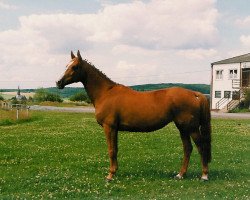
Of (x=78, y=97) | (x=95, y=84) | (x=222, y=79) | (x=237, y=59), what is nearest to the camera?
(x=95, y=84)

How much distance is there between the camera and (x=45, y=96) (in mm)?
119875

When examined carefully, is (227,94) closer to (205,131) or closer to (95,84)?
(205,131)

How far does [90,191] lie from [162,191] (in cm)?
207

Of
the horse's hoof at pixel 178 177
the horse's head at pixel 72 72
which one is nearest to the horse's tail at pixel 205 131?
the horse's hoof at pixel 178 177

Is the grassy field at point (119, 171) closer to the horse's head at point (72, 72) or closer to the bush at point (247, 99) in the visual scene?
the horse's head at point (72, 72)

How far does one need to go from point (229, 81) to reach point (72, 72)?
239 feet

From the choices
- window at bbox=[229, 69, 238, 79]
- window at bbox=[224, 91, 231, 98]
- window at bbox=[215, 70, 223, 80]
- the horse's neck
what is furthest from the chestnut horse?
window at bbox=[215, 70, 223, 80]

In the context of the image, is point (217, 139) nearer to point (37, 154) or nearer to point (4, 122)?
point (37, 154)

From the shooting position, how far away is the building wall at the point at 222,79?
82312 millimetres

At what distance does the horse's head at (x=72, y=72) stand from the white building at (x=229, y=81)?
65359mm

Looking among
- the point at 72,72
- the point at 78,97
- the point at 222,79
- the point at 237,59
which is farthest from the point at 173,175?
the point at 78,97

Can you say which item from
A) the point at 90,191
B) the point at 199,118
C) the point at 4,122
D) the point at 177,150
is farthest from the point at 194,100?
the point at 4,122

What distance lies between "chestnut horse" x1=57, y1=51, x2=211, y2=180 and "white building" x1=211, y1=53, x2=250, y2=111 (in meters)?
64.4

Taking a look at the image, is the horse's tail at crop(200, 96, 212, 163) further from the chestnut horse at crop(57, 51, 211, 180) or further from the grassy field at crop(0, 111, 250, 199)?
the grassy field at crop(0, 111, 250, 199)
